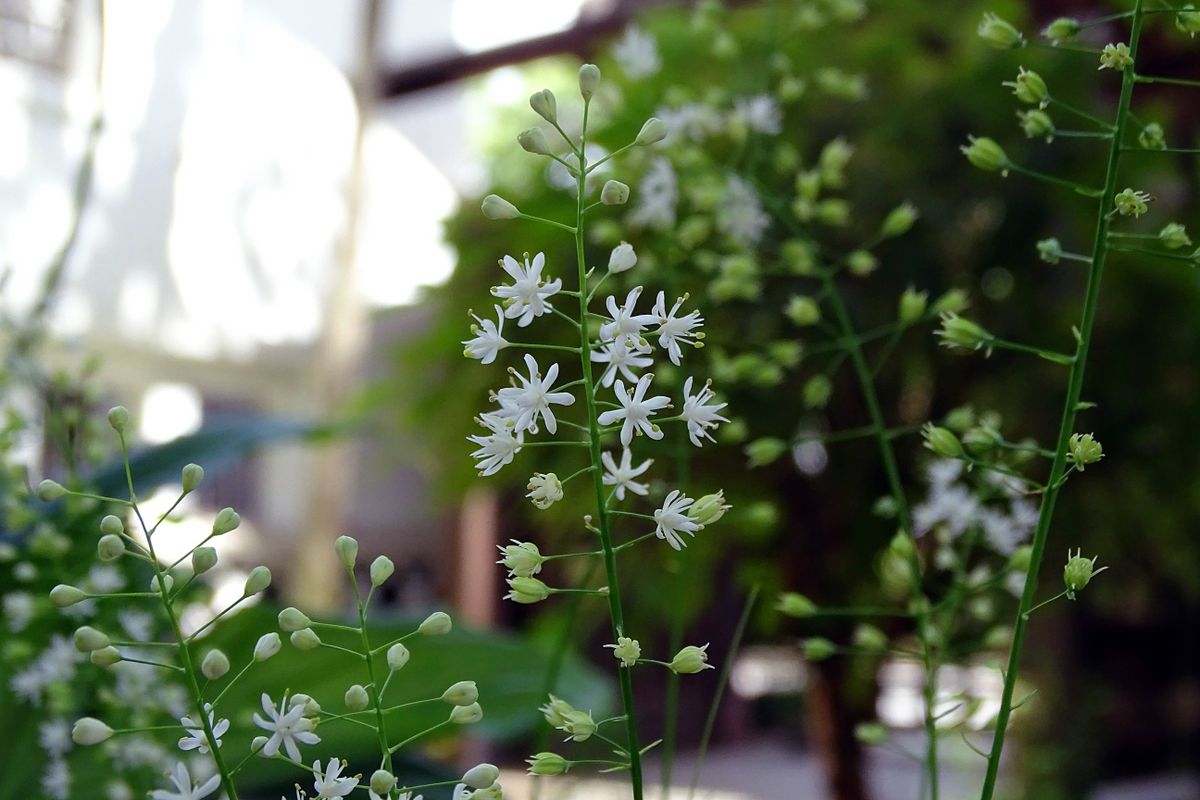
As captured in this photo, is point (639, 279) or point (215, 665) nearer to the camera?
point (215, 665)

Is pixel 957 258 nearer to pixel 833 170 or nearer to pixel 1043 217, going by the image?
pixel 1043 217

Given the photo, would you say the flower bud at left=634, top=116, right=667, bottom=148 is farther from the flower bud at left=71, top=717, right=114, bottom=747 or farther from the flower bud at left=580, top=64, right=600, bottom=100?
the flower bud at left=71, top=717, right=114, bottom=747

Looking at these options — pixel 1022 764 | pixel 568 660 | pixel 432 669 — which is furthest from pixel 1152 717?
pixel 432 669

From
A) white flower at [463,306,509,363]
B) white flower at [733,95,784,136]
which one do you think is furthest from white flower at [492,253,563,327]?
white flower at [733,95,784,136]

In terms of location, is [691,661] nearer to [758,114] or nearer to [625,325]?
[625,325]

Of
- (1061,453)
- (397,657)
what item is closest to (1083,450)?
(1061,453)
